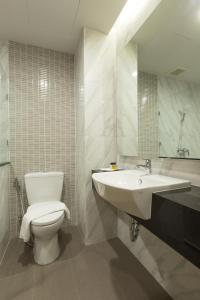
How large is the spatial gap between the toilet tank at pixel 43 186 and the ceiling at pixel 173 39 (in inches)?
57.4

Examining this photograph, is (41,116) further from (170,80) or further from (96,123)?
(170,80)

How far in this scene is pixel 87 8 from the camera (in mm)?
1395

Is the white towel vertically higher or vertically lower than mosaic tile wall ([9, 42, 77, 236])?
lower

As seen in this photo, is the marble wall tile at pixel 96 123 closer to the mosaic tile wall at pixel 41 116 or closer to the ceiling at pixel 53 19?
the ceiling at pixel 53 19

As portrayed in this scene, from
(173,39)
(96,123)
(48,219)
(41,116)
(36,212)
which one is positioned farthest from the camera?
(41,116)

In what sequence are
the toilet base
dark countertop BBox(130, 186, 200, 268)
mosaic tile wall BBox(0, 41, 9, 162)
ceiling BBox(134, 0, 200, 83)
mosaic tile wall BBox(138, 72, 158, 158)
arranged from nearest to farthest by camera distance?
dark countertop BBox(130, 186, 200, 268) → ceiling BBox(134, 0, 200, 83) → mosaic tile wall BBox(138, 72, 158, 158) → the toilet base → mosaic tile wall BBox(0, 41, 9, 162)

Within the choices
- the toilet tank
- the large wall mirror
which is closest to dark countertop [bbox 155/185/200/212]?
the large wall mirror

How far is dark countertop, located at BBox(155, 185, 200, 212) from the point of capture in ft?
2.13

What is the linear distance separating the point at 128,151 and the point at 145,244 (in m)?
0.85

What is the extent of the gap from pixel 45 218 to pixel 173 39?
172 centimetres

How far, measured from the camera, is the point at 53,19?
4.94 feet

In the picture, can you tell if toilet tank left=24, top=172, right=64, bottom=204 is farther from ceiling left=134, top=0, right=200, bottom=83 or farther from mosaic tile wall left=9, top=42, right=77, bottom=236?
ceiling left=134, top=0, right=200, bottom=83

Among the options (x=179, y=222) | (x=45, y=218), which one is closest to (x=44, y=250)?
(x=45, y=218)

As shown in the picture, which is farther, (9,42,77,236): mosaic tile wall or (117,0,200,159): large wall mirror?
(9,42,77,236): mosaic tile wall
